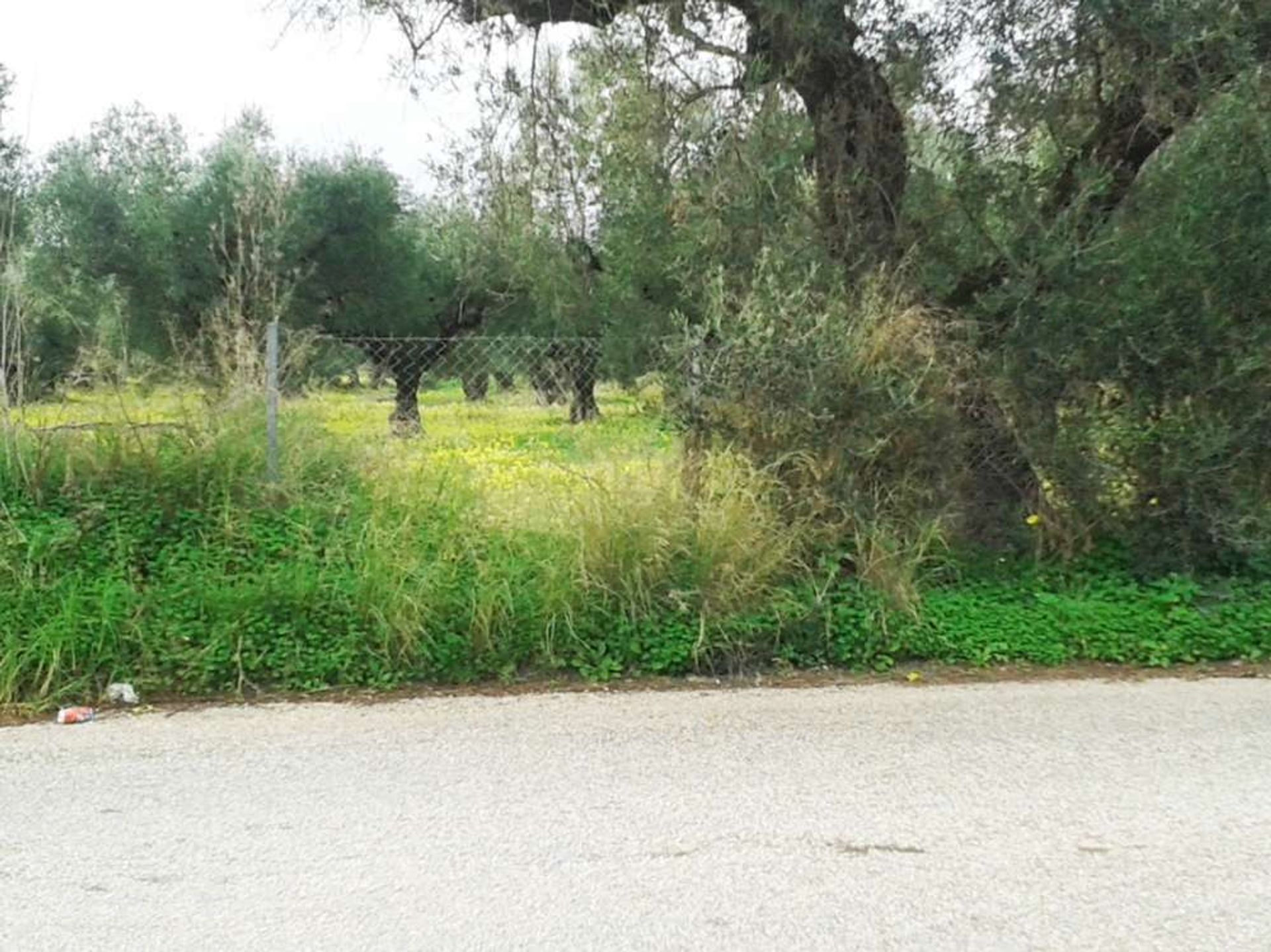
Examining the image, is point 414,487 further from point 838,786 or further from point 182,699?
point 838,786

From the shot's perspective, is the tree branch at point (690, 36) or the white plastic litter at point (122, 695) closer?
the white plastic litter at point (122, 695)

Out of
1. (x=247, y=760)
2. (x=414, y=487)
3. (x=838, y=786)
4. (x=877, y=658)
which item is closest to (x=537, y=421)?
(x=414, y=487)

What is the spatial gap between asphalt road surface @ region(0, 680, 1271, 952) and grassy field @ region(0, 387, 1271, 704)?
40cm

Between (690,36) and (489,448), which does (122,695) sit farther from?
(690,36)

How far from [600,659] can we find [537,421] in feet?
8.38

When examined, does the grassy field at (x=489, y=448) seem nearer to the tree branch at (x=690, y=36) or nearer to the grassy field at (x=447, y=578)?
the grassy field at (x=447, y=578)

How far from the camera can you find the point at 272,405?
5484 millimetres

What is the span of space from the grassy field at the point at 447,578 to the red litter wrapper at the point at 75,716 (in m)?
0.17

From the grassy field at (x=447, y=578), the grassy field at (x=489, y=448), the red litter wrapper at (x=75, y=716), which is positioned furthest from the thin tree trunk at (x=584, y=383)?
the red litter wrapper at (x=75, y=716)

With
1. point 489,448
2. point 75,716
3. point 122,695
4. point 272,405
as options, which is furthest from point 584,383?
point 75,716

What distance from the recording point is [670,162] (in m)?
6.43

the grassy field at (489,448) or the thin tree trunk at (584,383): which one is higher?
the thin tree trunk at (584,383)

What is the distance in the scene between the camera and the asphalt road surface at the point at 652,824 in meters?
2.59

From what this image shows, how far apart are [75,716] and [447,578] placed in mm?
1827
